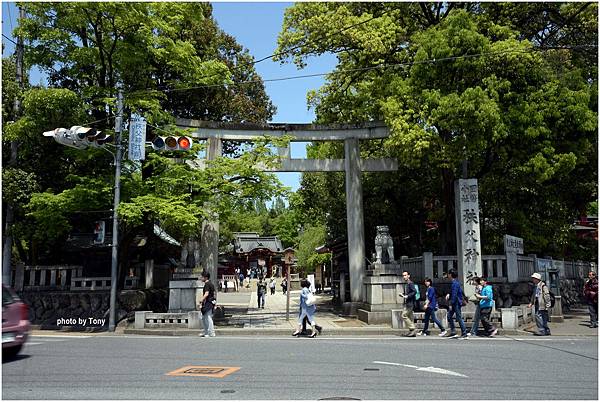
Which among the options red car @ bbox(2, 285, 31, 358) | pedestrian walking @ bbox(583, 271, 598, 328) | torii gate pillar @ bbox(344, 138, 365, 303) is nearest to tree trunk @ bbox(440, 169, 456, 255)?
torii gate pillar @ bbox(344, 138, 365, 303)

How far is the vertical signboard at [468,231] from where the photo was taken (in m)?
18.1

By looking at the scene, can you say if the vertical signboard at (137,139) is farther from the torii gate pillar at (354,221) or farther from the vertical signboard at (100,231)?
the torii gate pillar at (354,221)

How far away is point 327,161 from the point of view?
22531 millimetres

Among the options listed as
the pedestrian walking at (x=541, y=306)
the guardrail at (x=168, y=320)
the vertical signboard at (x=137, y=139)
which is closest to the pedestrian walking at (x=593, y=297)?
the pedestrian walking at (x=541, y=306)

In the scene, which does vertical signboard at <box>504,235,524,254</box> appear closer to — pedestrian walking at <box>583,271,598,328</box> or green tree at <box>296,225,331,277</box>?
pedestrian walking at <box>583,271,598,328</box>

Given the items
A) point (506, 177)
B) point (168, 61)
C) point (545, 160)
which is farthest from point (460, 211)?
point (168, 61)

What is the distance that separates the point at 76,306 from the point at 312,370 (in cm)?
1361

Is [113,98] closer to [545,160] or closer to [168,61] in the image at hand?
[168,61]

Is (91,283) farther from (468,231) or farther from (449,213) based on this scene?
(449,213)

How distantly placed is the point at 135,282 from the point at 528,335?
14346 millimetres

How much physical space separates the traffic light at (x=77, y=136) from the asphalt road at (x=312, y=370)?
5.66 meters

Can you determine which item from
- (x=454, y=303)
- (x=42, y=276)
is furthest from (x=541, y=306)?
(x=42, y=276)

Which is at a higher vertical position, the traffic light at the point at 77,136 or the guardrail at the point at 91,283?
the traffic light at the point at 77,136

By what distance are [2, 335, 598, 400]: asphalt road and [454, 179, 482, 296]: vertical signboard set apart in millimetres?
5114
